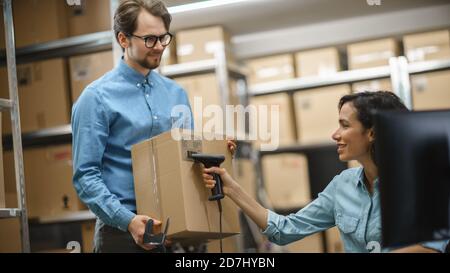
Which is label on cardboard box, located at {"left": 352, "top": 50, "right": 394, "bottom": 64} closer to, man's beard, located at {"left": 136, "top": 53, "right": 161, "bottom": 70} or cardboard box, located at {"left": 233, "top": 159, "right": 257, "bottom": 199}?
cardboard box, located at {"left": 233, "top": 159, "right": 257, "bottom": 199}

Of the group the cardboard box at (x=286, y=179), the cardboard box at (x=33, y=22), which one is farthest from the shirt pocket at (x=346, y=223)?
the cardboard box at (x=286, y=179)

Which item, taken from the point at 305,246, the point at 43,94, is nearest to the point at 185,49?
the point at 43,94

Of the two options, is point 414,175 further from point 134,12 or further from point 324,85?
point 324,85

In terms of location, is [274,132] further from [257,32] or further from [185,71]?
[185,71]

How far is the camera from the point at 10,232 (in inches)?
92.0

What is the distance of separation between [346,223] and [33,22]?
131 centimetres

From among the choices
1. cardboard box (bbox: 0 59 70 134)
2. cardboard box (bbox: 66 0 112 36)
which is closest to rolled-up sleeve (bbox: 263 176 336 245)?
cardboard box (bbox: 66 0 112 36)

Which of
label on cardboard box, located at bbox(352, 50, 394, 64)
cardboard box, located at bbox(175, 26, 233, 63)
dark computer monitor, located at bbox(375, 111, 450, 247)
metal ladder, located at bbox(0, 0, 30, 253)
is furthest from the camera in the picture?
label on cardboard box, located at bbox(352, 50, 394, 64)

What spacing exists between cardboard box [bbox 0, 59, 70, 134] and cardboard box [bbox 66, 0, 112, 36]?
21 cm

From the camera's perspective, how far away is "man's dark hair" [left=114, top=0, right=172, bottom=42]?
82.0 inches

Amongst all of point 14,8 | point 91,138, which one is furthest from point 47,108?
point 91,138

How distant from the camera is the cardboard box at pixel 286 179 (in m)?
3.81

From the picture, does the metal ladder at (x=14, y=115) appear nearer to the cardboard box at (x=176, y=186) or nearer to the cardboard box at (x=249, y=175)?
the cardboard box at (x=176, y=186)

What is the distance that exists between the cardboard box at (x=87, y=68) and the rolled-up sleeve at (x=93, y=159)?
1.05 ft
